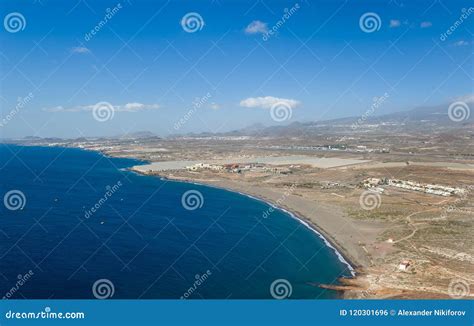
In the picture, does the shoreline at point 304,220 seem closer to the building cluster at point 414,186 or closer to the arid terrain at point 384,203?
the arid terrain at point 384,203

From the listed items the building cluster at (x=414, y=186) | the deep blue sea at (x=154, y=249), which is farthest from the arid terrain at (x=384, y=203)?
the deep blue sea at (x=154, y=249)

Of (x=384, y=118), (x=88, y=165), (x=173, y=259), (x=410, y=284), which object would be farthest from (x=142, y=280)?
(x=384, y=118)

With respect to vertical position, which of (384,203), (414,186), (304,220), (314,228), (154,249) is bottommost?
(154,249)

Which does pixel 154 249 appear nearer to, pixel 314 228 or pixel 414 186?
pixel 314 228

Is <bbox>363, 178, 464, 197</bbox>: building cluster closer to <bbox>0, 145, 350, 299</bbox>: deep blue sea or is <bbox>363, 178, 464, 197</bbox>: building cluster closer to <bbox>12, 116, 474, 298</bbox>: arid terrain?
<bbox>12, 116, 474, 298</bbox>: arid terrain

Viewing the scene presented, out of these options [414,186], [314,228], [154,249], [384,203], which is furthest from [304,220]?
[414,186]

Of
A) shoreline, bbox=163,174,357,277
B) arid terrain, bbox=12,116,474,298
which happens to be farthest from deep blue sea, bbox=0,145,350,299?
arid terrain, bbox=12,116,474,298

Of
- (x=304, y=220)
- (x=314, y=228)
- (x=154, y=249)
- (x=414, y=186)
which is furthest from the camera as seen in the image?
(x=414, y=186)
